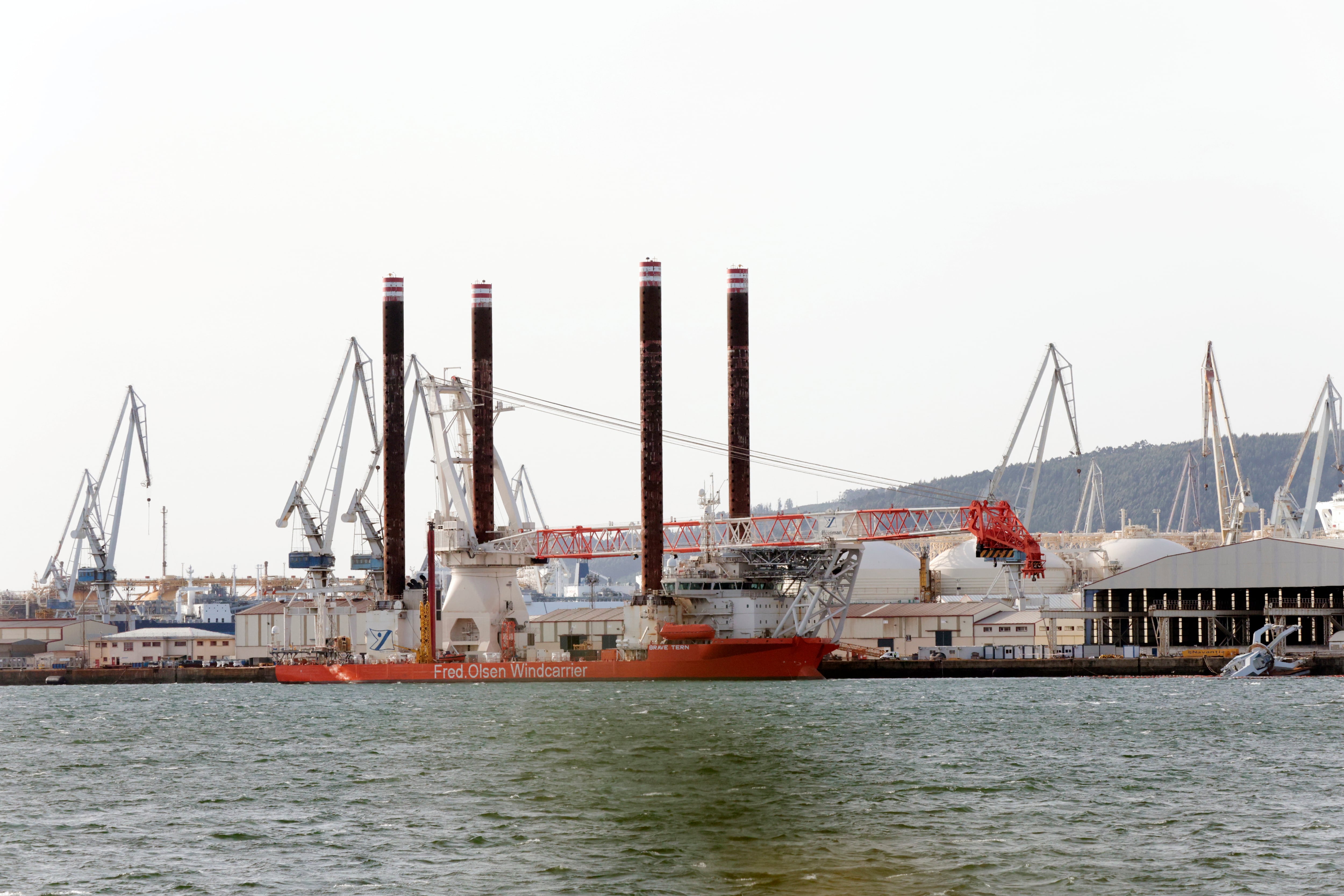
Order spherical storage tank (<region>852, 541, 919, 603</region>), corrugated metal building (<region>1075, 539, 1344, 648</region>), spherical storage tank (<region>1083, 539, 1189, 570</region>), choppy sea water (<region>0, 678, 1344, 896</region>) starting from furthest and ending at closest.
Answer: spherical storage tank (<region>1083, 539, 1189, 570</region>) < spherical storage tank (<region>852, 541, 919, 603</region>) < corrugated metal building (<region>1075, 539, 1344, 648</region>) < choppy sea water (<region>0, 678, 1344, 896</region>)

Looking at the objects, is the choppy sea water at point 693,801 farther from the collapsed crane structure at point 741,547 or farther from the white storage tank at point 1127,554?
the white storage tank at point 1127,554

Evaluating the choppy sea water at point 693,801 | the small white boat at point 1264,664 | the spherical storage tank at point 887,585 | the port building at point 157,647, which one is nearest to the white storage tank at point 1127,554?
the spherical storage tank at point 887,585

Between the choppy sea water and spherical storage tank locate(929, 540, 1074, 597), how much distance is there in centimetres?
8774

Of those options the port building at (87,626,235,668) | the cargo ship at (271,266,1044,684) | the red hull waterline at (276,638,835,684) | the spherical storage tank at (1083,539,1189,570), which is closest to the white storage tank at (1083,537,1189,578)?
the spherical storage tank at (1083,539,1189,570)

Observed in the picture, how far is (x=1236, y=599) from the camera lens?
122 meters

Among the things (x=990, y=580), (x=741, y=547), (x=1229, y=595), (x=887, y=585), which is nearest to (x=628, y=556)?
(x=741, y=547)

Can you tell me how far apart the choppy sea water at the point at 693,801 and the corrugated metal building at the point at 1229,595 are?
34.2m

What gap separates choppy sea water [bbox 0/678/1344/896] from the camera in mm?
35188

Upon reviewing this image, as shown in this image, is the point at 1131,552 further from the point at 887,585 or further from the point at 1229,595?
the point at 1229,595

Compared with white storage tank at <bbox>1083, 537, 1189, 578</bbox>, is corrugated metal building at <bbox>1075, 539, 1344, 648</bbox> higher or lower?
lower

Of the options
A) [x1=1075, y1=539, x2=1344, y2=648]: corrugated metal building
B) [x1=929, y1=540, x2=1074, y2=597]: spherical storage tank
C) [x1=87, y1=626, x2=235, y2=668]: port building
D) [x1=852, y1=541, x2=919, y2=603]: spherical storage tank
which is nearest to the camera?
[x1=1075, y1=539, x2=1344, y2=648]: corrugated metal building

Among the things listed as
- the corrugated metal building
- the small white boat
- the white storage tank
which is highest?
the white storage tank

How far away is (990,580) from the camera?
178 meters

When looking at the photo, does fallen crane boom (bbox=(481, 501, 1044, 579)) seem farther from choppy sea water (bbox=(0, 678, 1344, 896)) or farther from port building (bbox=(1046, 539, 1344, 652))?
choppy sea water (bbox=(0, 678, 1344, 896))
